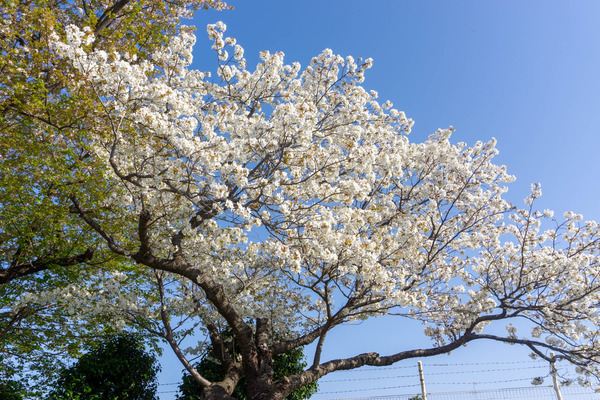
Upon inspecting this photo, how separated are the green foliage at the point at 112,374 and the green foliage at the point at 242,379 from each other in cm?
105

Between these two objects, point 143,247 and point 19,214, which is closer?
point 143,247

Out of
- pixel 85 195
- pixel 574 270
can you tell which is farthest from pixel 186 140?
pixel 574 270

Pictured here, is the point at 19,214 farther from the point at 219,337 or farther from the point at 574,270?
the point at 574,270

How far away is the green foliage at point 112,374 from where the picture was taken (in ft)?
33.4

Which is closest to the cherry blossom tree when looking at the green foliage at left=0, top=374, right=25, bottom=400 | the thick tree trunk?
the thick tree trunk

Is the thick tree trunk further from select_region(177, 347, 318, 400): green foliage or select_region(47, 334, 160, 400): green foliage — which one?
select_region(47, 334, 160, 400): green foliage

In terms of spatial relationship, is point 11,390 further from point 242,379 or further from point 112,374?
point 242,379

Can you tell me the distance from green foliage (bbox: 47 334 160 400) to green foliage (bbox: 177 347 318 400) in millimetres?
1053

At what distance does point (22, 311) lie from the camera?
1075cm

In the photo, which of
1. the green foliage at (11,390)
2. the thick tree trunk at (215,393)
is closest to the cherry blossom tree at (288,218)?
the thick tree trunk at (215,393)

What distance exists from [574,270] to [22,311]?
42.3 feet

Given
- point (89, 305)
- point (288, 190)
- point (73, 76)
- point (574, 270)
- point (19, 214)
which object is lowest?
point (89, 305)

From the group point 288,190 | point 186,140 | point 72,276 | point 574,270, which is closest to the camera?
point 186,140

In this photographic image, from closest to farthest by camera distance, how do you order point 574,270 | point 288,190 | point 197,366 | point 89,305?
point 288,190
point 89,305
point 574,270
point 197,366
